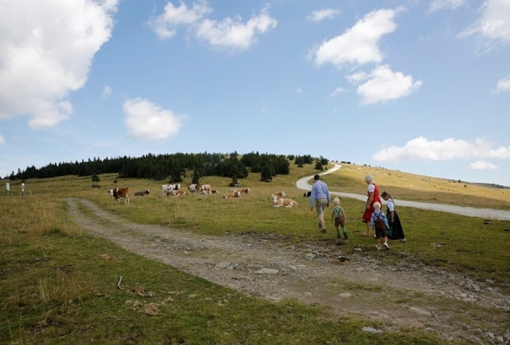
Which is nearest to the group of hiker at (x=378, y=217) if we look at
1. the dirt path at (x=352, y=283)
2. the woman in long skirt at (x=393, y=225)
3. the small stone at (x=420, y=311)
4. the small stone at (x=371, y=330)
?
the woman in long skirt at (x=393, y=225)

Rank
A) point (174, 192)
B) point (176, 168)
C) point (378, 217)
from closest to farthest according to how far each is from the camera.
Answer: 1. point (378, 217)
2. point (174, 192)
3. point (176, 168)

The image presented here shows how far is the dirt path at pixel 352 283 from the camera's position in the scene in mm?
6004

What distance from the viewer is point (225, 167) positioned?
102750mm

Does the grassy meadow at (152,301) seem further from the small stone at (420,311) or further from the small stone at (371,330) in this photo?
the small stone at (420,311)

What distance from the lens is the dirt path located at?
600 cm

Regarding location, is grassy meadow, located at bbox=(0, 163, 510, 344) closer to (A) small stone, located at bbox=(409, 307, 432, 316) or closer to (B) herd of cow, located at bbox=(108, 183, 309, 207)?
(A) small stone, located at bbox=(409, 307, 432, 316)

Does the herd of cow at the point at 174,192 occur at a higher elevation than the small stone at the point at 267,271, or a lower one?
higher

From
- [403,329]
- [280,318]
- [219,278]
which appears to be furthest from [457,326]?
[219,278]

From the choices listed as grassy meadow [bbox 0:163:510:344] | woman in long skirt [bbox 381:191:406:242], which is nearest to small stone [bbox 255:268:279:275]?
grassy meadow [bbox 0:163:510:344]

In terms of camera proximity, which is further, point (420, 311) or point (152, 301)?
point (152, 301)

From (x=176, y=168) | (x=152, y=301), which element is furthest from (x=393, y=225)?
(x=176, y=168)

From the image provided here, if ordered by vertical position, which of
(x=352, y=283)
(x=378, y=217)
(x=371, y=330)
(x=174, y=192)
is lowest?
(x=352, y=283)

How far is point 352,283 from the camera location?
27.2ft

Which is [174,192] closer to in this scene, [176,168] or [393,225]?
[393,225]
